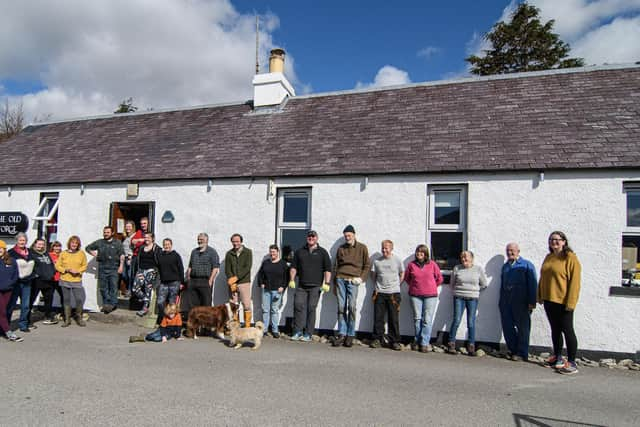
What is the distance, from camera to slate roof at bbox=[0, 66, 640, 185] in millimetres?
7188

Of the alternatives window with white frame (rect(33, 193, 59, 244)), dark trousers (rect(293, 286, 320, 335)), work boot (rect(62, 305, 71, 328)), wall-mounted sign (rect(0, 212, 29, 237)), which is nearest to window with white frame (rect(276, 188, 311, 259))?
dark trousers (rect(293, 286, 320, 335))

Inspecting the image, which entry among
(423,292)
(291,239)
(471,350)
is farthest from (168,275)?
(471,350)

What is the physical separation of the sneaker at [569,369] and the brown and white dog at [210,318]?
204 inches

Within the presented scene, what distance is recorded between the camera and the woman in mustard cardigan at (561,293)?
5.74 m

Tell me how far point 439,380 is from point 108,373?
4.25m

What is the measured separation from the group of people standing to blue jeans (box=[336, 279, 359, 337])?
0.02 m

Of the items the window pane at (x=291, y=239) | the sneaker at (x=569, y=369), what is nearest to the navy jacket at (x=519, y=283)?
the sneaker at (x=569, y=369)

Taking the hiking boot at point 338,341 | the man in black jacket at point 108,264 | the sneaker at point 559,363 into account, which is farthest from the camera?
the man in black jacket at point 108,264

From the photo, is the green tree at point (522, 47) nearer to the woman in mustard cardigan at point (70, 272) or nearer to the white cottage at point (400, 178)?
the white cottage at point (400, 178)

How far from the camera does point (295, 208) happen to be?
329 inches

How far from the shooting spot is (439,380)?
5.28 meters

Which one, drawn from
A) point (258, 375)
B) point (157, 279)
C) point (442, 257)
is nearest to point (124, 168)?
point (157, 279)

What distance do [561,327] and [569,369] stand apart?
563mm

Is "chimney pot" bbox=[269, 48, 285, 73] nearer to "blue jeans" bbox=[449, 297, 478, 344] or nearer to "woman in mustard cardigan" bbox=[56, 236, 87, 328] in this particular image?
"woman in mustard cardigan" bbox=[56, 236, 87, 328]
